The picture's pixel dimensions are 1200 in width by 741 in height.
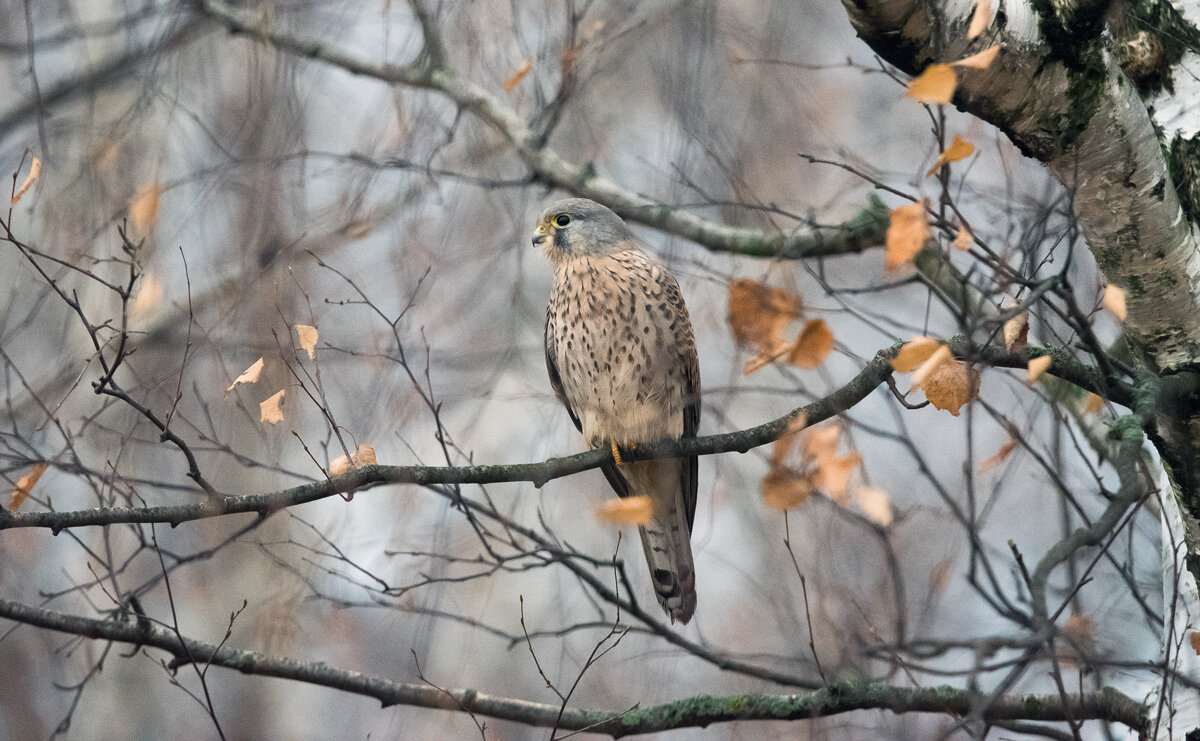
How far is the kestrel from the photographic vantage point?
3.89m

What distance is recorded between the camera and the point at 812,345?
179 cm

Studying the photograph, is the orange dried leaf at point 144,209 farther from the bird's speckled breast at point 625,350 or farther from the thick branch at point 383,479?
the thick branch at point 383,479

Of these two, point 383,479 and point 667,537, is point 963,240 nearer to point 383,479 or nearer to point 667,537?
point 383,479

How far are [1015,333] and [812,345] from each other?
25.1 inches

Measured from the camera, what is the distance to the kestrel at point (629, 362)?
389cm

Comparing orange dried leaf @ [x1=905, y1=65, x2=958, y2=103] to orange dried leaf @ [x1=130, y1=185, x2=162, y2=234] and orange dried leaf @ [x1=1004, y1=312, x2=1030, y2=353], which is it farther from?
orange dried leaf @ [x1=130, y1=185, x2=162, y2=234]

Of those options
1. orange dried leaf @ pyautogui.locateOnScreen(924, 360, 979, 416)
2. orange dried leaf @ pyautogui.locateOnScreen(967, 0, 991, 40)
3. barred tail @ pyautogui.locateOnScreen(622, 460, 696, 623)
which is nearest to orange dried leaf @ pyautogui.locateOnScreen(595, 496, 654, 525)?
orange dried leaf @ pyautogui.locateOnScreen(924, 360, 979, 416)

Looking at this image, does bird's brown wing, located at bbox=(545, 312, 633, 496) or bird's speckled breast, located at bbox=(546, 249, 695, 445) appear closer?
bird's speckled breast, located at bbox=(546, 249, 695, 445)

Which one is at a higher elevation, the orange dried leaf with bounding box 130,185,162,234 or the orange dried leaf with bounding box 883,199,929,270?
the orange dried leaf with bounding box 130,185,162,234

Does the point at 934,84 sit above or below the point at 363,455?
below

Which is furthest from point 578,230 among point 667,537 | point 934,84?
point 934,84

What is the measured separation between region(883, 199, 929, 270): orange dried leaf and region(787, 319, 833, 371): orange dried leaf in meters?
0.16

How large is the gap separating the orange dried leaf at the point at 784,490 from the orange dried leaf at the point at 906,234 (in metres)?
0.59

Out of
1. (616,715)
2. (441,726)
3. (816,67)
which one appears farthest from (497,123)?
(441,726)
